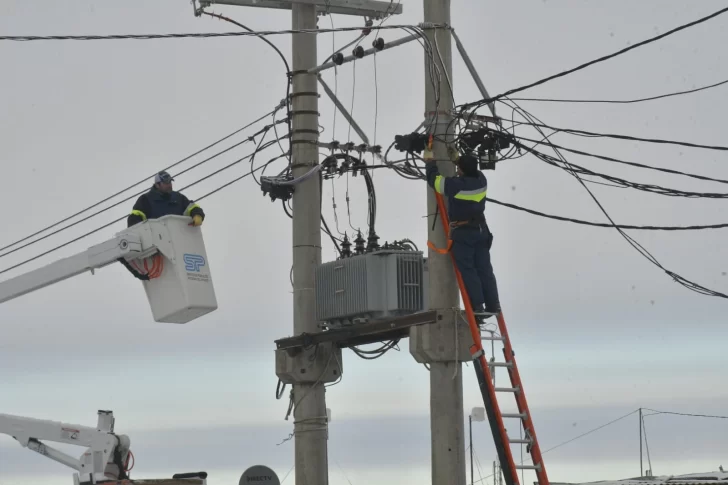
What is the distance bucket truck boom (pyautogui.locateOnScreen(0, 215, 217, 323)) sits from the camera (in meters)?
17.5

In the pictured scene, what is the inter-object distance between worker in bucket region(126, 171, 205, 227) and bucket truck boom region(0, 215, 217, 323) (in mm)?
557

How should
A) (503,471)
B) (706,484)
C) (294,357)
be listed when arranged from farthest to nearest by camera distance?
(294,357), (706,484), (503,471)

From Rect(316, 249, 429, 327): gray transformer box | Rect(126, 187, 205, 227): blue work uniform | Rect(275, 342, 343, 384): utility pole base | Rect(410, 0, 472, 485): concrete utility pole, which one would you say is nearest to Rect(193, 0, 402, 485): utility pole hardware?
Rect(275, 342, 343, 384): utility pole base

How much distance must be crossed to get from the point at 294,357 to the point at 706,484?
6.47m

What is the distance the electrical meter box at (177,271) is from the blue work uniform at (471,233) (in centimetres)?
319

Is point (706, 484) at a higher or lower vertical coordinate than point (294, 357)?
lower

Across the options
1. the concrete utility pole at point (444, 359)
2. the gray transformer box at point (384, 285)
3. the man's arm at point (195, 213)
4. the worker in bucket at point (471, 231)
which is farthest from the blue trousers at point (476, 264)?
the man's arm at point (195, 213)

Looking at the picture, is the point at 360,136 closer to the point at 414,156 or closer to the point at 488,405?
the point at 414,156

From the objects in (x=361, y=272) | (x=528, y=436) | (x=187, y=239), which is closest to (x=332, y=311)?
(x=361, y=272)

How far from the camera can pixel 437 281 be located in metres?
17.2

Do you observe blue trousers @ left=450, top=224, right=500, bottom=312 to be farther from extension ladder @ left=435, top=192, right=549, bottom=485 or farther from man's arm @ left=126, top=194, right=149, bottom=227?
man's arm @ left=126, top=194, right=149, bottom=227

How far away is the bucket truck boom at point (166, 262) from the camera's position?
1748 centimetres

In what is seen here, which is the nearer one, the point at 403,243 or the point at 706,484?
the point at 706,484

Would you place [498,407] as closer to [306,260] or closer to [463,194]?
[463,194]
